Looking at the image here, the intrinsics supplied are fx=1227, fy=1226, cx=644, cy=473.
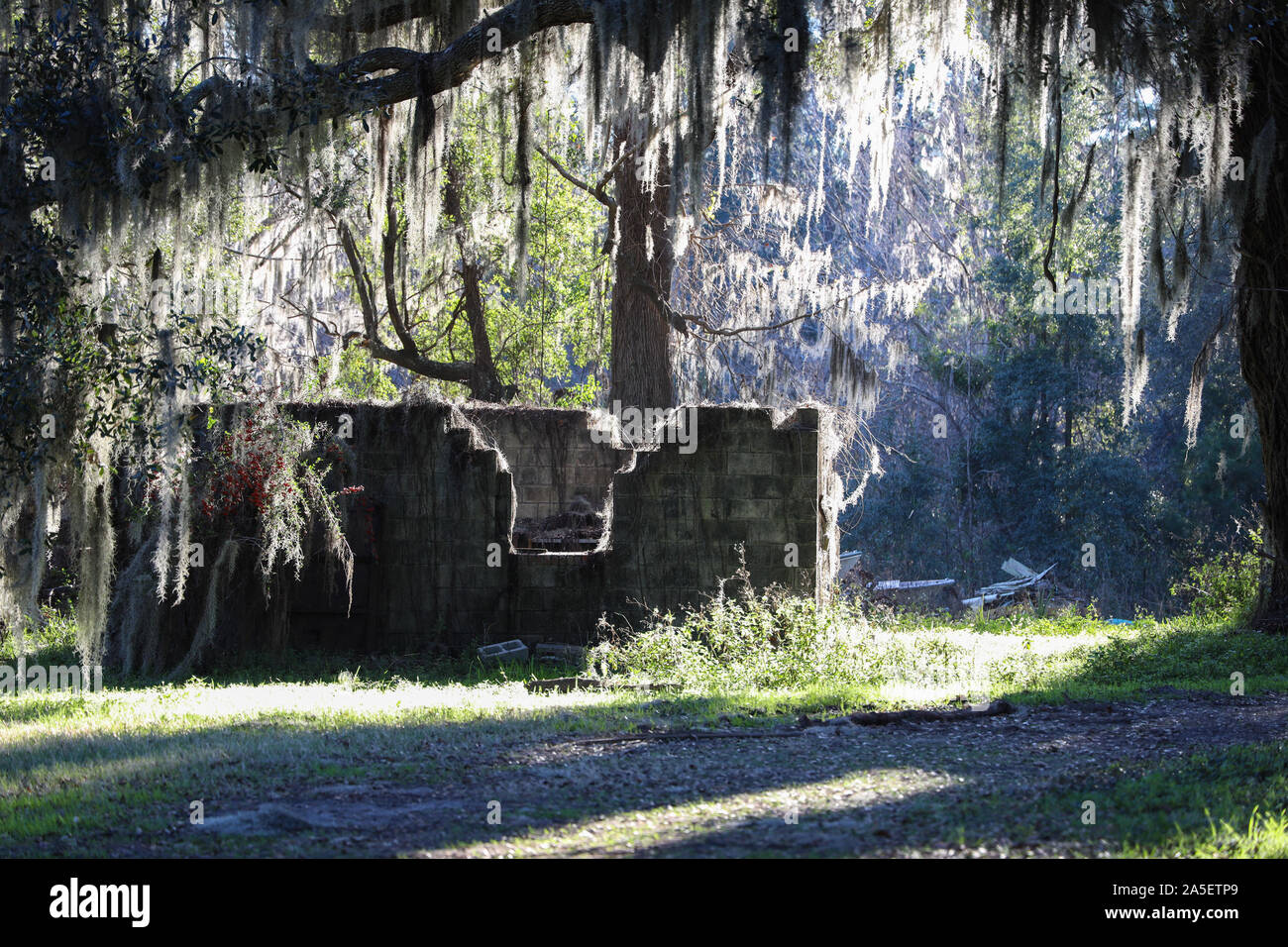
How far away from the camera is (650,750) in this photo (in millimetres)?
6781

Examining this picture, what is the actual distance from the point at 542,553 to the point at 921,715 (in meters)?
5.32

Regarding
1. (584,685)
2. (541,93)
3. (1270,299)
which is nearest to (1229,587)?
(1270,299)

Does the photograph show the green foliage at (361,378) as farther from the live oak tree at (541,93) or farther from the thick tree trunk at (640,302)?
the live oak tree at (541,93)

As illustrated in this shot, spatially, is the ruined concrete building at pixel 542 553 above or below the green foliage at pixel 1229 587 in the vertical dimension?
above

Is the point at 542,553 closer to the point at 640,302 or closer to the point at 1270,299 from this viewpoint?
the point at 640,302

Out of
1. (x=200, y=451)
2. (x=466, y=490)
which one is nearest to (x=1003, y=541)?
(x=466, y=490)

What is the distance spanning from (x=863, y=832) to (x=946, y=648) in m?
6.83

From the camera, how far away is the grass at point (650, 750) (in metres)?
5.04

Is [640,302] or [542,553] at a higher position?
[640,302]

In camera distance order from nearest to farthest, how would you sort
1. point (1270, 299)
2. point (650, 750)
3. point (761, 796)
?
1. point (761, 796)
2. point (650, 750)
3. point (1270, 299)

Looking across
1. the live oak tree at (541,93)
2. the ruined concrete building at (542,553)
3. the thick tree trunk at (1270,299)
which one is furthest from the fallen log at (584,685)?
the thick tree trunk at (1270,299)

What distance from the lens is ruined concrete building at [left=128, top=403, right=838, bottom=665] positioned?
39.6 feet

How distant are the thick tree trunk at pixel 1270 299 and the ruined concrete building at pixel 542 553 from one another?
4.16m

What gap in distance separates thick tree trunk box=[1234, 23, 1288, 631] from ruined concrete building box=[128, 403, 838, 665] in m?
4.16
